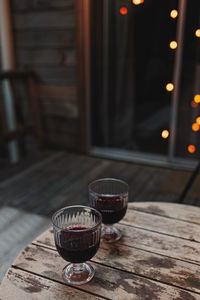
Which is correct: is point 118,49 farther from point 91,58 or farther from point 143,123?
point 143,123

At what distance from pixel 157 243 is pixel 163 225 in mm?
109

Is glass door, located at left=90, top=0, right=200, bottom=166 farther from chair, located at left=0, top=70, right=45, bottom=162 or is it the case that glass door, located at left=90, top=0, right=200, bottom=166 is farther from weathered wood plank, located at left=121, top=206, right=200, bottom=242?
weathered wood plank, located at left=121, top=206, right=200, bottom=242

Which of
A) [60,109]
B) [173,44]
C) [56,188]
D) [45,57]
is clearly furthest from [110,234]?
[45,57]

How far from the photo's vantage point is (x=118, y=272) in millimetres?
840

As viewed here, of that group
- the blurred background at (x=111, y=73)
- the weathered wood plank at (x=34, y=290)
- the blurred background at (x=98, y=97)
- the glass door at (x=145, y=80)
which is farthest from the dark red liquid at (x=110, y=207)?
the blurred background at (x=111, y=73)

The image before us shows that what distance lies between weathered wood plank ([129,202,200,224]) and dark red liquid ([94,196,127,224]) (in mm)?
220

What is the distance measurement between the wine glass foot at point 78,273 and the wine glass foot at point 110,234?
13 centimetres

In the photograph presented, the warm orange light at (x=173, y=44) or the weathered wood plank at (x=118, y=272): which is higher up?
the warm orange light at (x=173, y=44)

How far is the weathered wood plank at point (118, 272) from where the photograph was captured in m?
0.78

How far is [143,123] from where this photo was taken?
3.15 meters

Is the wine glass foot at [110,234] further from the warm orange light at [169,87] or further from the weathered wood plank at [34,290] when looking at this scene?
the warm orange light at [169,87]

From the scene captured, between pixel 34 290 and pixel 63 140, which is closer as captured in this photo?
pixel 34 290

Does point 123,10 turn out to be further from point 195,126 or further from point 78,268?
point 78,268

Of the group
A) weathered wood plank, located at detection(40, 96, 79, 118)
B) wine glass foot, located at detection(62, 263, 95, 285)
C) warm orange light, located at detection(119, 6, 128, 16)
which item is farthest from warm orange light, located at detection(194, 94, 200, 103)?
wine glass foot, located at detection(62, 263, 95, 285)
